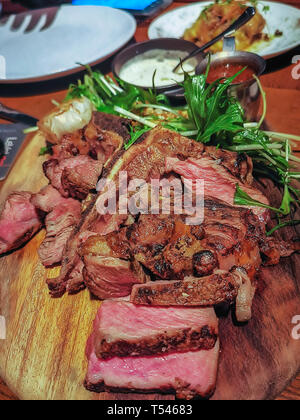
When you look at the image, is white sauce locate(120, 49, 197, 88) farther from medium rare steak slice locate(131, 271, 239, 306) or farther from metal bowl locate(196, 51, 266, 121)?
medium rare steak slice locate(131, 271, 239, 306)

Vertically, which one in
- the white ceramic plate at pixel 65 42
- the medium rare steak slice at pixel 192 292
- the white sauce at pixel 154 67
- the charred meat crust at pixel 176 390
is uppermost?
the white ceramic plate at pixel 65 42

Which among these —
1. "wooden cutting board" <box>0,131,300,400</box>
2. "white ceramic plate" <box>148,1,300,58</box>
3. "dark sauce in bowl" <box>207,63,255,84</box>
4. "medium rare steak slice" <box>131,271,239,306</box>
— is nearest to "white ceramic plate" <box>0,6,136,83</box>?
"white ceramic plate" <box>148,1,300,58</box>

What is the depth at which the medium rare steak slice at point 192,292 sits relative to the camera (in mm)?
1926

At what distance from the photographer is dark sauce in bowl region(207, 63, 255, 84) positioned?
3334mm

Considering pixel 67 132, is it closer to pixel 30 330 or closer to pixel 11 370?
pixel 30 330

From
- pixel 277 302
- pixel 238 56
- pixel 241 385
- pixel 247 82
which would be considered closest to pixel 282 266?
pixel 277 302

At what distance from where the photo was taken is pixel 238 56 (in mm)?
3328

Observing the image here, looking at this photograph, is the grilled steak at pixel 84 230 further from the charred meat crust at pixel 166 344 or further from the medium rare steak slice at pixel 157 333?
the charred meat crust at pixel 166 344

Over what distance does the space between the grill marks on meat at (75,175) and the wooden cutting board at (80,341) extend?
2.16 ft

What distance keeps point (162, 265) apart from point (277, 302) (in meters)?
0.80

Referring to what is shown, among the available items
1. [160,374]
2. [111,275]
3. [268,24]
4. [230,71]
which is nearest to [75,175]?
[111,275]

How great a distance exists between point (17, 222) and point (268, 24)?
442 centimetres

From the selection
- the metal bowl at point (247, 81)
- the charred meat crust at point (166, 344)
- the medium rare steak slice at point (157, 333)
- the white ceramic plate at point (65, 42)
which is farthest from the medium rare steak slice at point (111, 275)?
the white ceramic plate at point (65, 42)

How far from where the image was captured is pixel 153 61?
4297 millimetres
